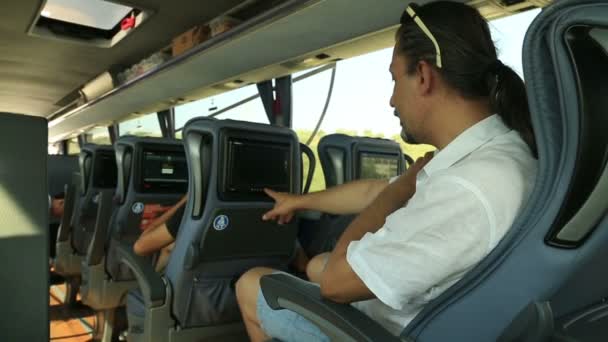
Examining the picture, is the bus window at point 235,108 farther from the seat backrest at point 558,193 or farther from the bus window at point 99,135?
the seat backrest at point 558,193

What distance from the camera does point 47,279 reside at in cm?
144

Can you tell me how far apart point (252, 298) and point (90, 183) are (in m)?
2.98

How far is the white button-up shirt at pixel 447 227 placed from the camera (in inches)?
39.6

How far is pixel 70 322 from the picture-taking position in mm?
4375

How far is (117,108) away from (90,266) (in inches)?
210

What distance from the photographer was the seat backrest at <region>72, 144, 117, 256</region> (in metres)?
4.25

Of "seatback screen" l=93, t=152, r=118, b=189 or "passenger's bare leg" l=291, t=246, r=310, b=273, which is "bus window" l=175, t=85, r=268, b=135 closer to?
"seatback screen" l=93, t=152, r=118, b=189

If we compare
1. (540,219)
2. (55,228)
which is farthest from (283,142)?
(55,228)

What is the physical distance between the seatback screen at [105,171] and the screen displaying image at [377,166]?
228cm

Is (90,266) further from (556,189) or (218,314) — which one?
(556,189)

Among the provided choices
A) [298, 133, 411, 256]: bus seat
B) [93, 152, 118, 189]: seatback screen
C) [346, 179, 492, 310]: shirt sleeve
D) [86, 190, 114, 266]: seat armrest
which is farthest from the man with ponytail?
[93, 152, 118, 189]: seatback screen

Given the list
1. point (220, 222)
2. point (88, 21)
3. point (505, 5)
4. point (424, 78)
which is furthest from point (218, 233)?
point (88, 21)

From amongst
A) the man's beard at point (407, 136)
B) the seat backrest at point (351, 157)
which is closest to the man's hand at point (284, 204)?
the man's beard at point (407, 136)

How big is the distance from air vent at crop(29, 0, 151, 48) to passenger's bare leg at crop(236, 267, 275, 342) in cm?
460
